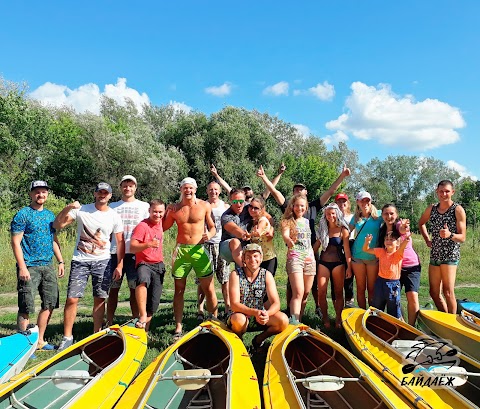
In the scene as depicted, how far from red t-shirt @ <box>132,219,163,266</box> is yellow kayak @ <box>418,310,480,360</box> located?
3837 millimetres

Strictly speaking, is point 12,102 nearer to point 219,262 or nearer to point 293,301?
point 219,262

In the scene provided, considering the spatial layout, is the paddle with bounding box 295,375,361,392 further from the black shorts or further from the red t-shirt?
the red t-shirt

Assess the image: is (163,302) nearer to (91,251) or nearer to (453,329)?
(91,251)

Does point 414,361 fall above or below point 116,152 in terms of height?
below

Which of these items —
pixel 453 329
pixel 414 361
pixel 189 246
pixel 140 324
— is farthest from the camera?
pixel 189 246

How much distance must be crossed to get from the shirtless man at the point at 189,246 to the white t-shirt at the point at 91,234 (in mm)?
858

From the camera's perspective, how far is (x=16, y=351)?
4570 millimetres

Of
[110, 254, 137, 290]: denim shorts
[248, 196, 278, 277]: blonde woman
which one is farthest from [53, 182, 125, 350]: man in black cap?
[248, 196, 278, 277]: blonde woman

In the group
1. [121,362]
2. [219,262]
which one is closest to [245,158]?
[219,262]

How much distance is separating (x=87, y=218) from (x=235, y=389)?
3.08 meters

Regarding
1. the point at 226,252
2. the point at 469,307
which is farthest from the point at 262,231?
the point at 469,307

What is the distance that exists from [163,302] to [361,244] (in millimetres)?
4893

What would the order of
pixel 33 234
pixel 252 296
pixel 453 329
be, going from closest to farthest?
pixel 252 296, pixel 453 329, pixel 33 234

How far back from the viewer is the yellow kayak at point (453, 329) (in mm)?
4629
